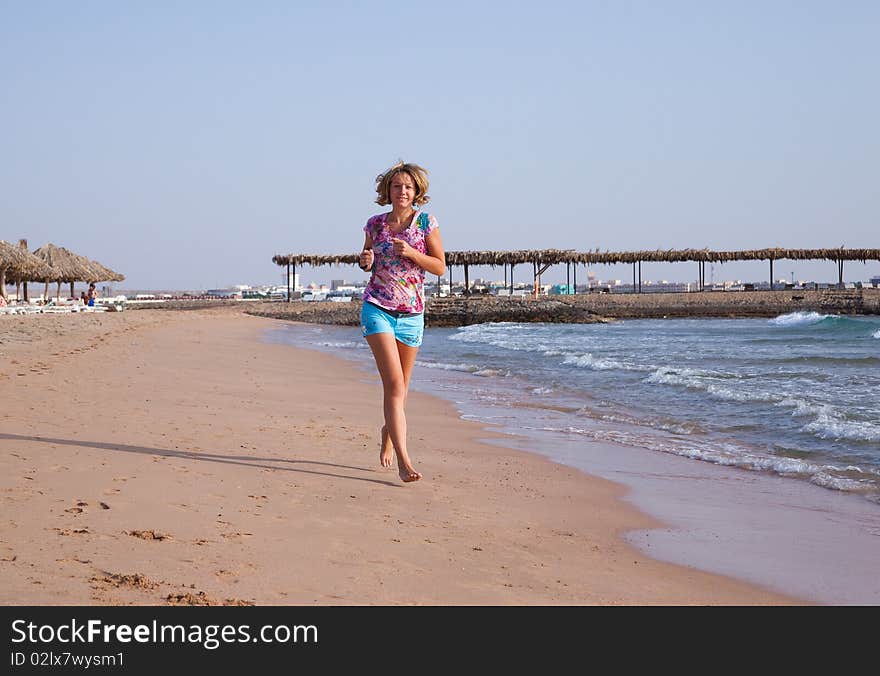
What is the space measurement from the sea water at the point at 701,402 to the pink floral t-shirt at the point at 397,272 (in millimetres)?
2200

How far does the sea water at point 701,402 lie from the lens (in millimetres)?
6668

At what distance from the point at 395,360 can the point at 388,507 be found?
86 cm

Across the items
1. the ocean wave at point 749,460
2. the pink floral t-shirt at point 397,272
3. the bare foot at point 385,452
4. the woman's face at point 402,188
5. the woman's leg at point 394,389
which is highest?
the woman's face at point 402,188

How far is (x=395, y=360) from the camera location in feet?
15.6

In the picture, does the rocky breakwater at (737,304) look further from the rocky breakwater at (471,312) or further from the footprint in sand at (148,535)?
the footprint in sand at (148,535)

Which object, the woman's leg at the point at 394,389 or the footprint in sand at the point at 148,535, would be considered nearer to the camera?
the footprint in sand at the point at 148,535

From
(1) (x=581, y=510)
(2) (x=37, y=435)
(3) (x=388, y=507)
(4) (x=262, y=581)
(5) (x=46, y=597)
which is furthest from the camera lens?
(2) (x=37, y=435)

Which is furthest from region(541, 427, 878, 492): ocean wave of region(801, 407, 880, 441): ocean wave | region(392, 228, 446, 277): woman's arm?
region(392, 228, 446, 277): woman's arm

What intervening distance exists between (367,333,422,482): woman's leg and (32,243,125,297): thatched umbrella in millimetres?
39478

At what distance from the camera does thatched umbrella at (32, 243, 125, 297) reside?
4200cm

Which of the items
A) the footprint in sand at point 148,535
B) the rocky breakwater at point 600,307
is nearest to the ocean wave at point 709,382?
the footprint in sand at point 148,535

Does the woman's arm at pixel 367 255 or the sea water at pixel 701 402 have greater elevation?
the woman's arm at pixel 367 255
